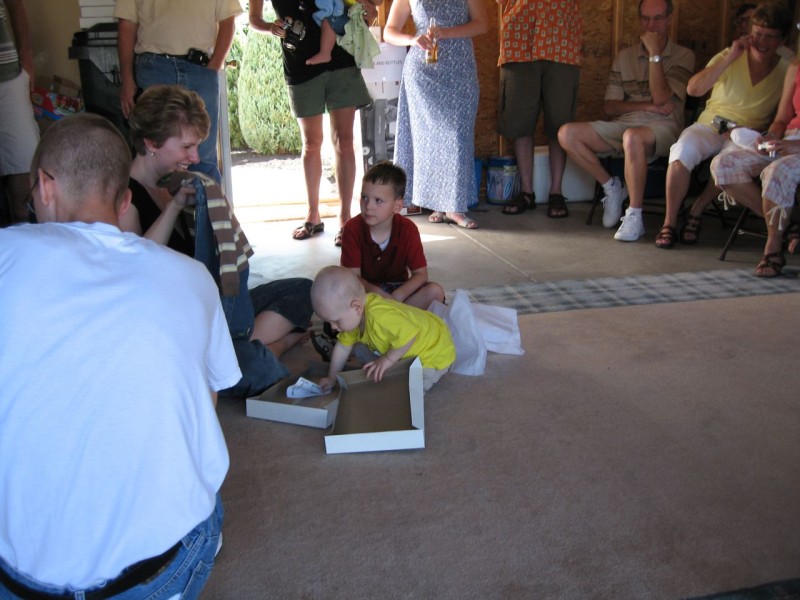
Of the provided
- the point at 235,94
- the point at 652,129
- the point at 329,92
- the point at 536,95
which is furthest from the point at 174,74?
the point at 235,94

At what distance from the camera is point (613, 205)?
505 centimetres

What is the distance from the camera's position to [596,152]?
A: 16.9 feet

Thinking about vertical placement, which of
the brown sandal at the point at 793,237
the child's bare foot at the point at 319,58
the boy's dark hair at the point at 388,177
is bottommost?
the brown sandal at the point at 793,237

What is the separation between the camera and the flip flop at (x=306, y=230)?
4.86m

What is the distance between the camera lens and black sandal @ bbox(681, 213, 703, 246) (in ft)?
15.1

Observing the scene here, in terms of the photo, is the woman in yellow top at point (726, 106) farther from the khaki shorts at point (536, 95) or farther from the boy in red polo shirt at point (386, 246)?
the boy in red polo shirt at point (386, 246)

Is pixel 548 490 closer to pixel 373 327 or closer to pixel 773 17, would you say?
pixel 373 327

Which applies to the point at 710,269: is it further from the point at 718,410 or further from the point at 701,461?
the point at 701,461

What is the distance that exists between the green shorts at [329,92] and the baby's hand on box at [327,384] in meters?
2.34

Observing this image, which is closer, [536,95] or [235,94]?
[536,95]

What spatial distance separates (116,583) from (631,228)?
13.1ft

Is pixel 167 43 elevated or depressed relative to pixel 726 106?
elevated

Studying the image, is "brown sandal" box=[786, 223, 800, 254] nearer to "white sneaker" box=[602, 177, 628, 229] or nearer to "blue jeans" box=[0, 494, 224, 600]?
"white sneaker" box=[602, 177, 628, 229]

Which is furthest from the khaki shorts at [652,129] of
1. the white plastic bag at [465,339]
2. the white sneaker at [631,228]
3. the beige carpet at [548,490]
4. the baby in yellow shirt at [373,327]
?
the baby in yellow shirt at [373,327]
